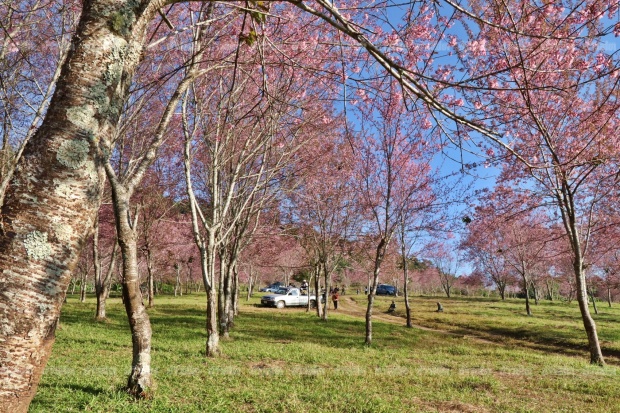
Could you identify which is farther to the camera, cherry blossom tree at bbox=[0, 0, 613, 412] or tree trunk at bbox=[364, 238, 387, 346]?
tree trunk at bbox=[364, 238, 387, 346]

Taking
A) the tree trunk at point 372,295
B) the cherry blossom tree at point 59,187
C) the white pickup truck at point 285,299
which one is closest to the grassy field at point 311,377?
the tree trunk at point 372,295

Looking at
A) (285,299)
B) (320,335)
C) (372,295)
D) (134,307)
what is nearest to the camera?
(134,307)

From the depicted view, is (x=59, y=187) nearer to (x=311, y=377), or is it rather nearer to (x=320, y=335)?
(x=311, y=377)

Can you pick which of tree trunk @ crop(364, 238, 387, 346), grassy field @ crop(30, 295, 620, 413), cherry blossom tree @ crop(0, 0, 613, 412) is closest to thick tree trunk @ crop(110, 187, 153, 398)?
grassy field @ crop(30, 295, 620, 413)

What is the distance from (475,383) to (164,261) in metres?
29.4

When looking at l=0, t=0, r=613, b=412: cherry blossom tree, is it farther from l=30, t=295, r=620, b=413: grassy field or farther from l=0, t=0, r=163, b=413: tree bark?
l=30, t=295, r=620, b=413: grassy field

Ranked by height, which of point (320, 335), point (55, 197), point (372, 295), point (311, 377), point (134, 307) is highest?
point (55, 197)

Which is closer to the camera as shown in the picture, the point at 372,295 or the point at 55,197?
the point at 55,197

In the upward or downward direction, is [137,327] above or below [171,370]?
above

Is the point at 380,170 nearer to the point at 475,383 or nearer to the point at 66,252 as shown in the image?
the point at 475,383

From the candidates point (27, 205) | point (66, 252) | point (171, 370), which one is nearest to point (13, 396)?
point (66, 252)

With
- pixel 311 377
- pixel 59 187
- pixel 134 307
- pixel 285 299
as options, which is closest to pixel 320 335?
pixel 311 377

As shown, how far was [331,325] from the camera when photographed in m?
16.1

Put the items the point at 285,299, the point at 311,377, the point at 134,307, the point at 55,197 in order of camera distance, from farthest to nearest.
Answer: the point at 285,299 → the point at 311,377 → the point at 134,307 → the point at 55,197
